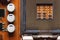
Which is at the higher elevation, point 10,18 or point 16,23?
point 10,18

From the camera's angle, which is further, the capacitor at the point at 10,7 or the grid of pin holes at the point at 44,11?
the grid of pin holes at the point at 44,11

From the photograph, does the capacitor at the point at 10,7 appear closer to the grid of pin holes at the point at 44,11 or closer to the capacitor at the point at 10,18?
the capacitor at the point at 10,18

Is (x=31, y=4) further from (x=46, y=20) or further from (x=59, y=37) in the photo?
(x=59, y=37)

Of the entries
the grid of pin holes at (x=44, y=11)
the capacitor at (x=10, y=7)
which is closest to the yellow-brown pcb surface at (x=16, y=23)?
the capacitor at (x=10, y=7)

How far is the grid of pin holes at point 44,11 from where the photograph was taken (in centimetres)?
992

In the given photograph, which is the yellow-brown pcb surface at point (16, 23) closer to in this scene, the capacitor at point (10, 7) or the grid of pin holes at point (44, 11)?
the capacitor at point (10, 7)

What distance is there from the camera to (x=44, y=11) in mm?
9969

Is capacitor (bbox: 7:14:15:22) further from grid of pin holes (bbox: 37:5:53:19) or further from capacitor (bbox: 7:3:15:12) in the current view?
grid of pin holes (bbox: 37:5:53:19)

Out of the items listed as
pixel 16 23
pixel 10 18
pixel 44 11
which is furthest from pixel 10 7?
pixel 44 11

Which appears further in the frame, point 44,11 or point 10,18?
point 44,11

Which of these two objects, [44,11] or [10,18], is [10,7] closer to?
[10,18]

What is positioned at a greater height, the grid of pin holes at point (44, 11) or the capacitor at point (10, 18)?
the grid of pin holes at point (44, 11)

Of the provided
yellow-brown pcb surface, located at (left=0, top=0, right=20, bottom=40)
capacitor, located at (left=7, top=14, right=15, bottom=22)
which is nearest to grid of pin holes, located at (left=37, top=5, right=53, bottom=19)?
yellow-brown pcb surface, located at (left=0, top=0, right=20, bottom=40)

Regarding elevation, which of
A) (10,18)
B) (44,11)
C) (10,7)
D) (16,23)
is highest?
(10,7)
